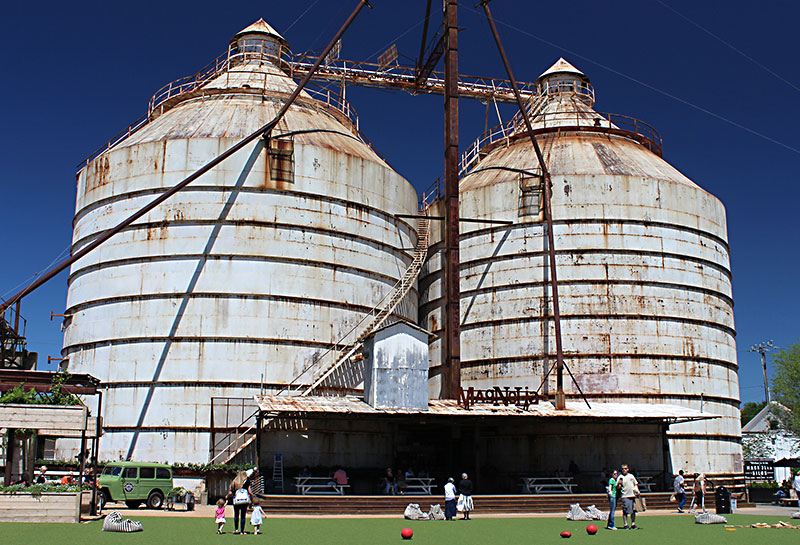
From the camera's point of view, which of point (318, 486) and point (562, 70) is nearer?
point (318, 486)

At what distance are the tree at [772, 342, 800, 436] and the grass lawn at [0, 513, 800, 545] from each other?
2799 centimetres

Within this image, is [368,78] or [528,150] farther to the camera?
[368,78]

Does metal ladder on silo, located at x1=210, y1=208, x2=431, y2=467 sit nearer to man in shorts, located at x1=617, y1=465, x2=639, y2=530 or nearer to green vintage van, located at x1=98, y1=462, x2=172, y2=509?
green vintage van, located at x1=98, y1=462, x2=172, y2=509

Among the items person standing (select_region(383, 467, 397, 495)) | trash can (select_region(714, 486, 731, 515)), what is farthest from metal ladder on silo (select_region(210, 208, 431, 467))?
trash can (select_region(714, 486, 731, 515))

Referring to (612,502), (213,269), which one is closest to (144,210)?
(213,269)

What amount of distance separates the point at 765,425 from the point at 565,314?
5176 cm

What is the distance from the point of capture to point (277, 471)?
29781 mm

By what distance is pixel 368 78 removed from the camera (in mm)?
46438

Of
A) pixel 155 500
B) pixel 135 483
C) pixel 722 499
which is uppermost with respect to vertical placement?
pixel 135 483

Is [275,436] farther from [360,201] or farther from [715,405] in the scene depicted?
[715,405]

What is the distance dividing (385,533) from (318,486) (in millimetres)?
8303

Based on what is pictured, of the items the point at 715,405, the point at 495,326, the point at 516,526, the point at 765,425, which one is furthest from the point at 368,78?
the point at 765,425

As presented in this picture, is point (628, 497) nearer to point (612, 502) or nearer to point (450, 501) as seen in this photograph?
point (612, 502)

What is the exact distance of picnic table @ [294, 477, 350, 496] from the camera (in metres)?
26.9
